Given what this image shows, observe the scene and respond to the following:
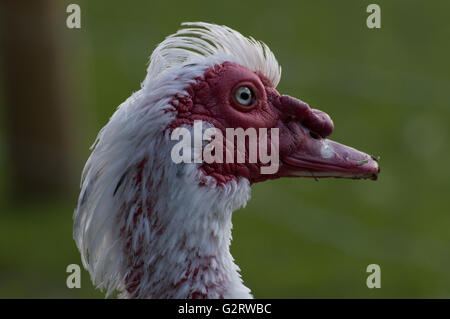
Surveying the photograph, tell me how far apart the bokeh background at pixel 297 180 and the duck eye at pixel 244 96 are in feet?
14.5

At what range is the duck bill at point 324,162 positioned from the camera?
3256mm

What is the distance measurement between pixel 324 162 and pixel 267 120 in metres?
0.32

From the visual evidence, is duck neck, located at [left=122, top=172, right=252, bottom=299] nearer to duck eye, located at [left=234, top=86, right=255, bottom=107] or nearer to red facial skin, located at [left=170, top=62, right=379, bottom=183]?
red facial skin, located at [left=170, top=62, right=379, bottom=183]

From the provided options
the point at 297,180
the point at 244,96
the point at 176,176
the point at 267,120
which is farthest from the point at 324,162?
the point at 297,180

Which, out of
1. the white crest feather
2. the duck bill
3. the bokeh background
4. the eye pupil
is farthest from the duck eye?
the bokeh background

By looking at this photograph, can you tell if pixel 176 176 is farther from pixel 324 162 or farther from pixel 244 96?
pixel 324 162

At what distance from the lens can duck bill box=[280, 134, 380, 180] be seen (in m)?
3.26

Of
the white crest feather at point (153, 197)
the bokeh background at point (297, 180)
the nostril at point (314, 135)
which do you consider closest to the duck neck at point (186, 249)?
the white crest feather at point (153, 197)

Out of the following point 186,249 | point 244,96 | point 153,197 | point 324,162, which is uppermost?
point 244,96

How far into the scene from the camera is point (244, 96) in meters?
3.16

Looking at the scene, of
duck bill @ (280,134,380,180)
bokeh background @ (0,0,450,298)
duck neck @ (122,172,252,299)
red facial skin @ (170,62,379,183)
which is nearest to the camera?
duck neck @ (122,172,252,299)
